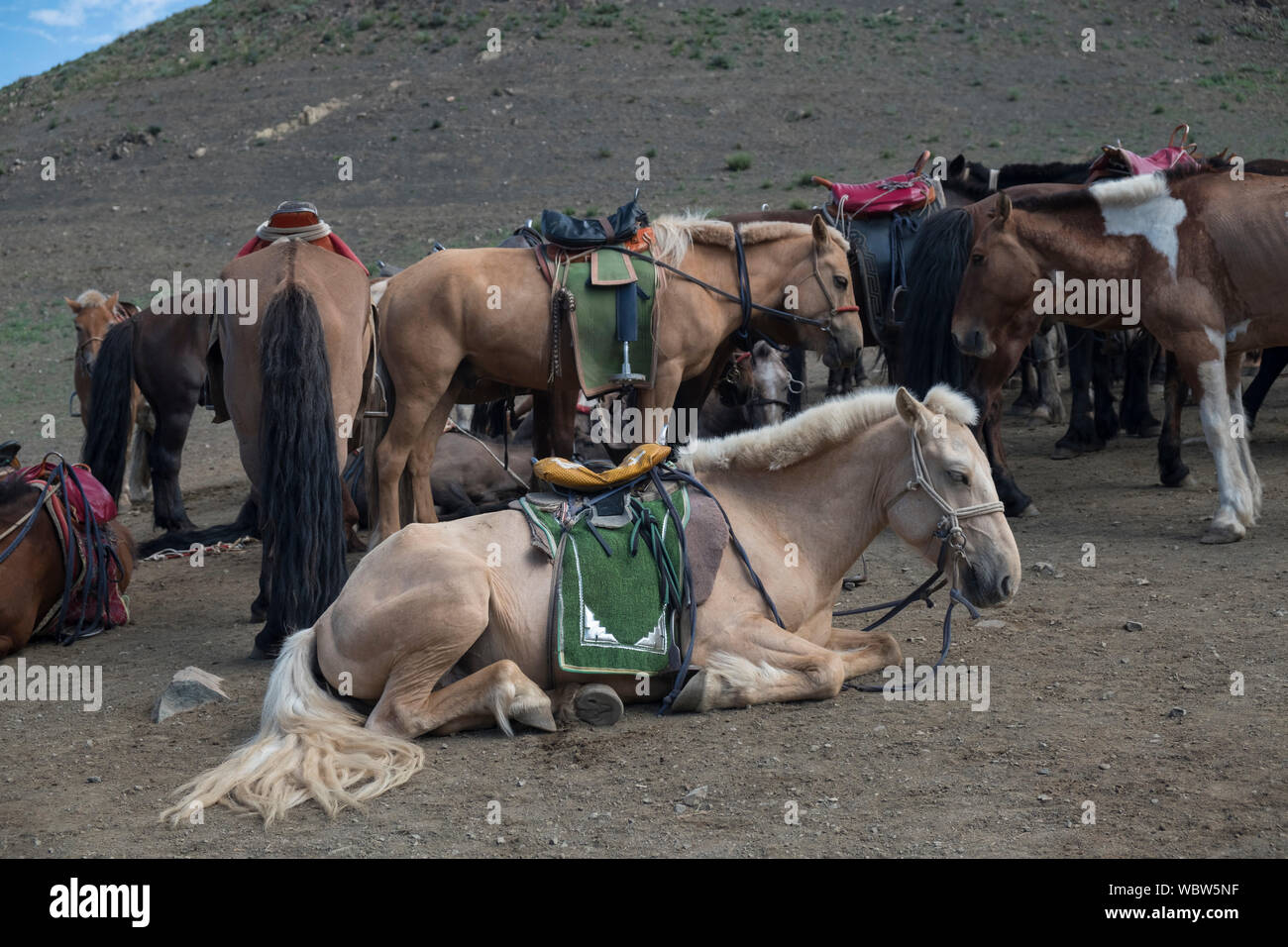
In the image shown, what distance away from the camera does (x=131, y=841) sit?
13.5ft

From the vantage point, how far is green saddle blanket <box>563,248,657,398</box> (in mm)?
7445

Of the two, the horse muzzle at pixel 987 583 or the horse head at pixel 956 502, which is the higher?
the horse head at pixel 956 502

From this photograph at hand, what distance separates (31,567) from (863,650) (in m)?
4.45

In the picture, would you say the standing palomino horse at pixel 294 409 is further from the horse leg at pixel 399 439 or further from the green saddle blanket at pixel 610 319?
the green saddle blanket at pixel 610 319

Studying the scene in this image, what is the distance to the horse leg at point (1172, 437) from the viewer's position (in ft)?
29.3

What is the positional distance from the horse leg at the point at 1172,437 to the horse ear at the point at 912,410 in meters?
4.73

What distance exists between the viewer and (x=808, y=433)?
Answer: 5.25 m

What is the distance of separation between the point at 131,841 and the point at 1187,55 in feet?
140

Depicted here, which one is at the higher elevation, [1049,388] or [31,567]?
[1049,388]

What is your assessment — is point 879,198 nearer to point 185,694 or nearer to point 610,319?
point 610,319

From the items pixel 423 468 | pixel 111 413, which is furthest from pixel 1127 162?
pixel 111 413

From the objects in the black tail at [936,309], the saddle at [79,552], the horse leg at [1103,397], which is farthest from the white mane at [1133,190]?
the saddle at [79,552]

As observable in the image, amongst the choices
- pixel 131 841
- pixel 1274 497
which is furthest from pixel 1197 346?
pixel 131 841

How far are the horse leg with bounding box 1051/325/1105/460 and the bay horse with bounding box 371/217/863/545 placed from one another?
134 inches
